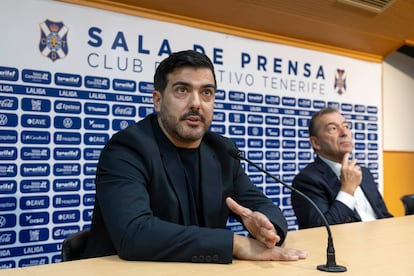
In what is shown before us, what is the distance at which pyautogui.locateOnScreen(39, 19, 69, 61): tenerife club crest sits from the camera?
2.38m

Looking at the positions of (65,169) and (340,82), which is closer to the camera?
(65,169)

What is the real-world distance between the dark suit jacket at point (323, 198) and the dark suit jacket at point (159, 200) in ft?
2.12

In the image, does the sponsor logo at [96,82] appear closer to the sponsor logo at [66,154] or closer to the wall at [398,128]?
the sponsor logo at [66,154]

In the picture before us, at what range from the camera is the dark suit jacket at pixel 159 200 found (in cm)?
114

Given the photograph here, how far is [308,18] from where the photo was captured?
3.38 m

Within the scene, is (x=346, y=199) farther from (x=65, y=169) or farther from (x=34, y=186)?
(x=34, y=186)

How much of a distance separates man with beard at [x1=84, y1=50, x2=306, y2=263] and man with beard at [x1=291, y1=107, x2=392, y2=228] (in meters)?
0.67

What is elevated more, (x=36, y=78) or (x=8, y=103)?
(x=36, y=78)

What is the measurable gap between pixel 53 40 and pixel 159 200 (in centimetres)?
142

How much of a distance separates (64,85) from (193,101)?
3.66ft

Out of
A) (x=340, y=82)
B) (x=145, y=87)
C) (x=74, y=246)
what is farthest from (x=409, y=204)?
(x=74, y=246)

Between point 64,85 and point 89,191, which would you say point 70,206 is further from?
point 64,85

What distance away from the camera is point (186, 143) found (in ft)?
5.61

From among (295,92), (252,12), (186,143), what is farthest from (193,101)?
(295,92)
